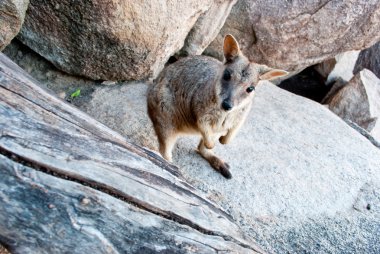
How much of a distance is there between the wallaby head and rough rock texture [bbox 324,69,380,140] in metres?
3.20

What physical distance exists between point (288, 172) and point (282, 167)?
77mm

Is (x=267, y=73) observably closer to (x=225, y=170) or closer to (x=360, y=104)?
(x=225, y=170)

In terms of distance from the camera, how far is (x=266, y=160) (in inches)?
165

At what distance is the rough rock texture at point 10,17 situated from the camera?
3273 mm

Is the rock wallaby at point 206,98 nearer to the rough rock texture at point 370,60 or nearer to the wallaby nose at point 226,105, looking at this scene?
the wallaby nose at point 226,105

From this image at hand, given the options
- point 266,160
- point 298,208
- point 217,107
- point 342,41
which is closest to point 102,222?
point 217,107

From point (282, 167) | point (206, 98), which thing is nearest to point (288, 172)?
point (282, 167)

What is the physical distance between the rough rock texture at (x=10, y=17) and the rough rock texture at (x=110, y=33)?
575mm

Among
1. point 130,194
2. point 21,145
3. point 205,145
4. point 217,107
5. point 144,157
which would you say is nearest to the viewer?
point 21,145

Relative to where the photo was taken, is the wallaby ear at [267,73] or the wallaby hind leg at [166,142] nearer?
the wallaby ear at [267,73]

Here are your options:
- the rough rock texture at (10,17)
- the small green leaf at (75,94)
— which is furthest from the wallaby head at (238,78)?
the small green leaf at (75,94)

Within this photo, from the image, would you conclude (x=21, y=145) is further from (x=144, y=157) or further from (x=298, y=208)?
(x=298, y=208)

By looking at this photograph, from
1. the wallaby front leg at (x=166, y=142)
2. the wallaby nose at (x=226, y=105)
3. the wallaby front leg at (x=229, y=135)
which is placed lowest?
the wallaby front leg at (x=166, y=142)

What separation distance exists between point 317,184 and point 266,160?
1.59 feet
